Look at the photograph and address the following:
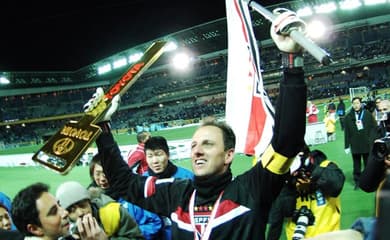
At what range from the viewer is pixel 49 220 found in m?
2.29

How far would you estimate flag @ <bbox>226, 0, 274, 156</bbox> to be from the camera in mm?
3463

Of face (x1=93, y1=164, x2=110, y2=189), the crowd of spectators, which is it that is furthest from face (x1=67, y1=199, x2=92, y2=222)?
the crowd of spectators

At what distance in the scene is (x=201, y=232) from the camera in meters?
2.02

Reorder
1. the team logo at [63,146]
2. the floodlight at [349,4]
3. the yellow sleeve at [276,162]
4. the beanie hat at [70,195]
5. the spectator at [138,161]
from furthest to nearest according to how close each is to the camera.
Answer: the floodlight at [349,4] < the spectator at [138,161] < the beanie hat at [70,195] < the team logo at [63,146] < the yellow sleeve at [276,162]

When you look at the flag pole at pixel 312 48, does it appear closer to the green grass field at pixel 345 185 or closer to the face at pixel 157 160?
the green grass field at pixel 345 185

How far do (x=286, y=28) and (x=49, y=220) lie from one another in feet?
5.38

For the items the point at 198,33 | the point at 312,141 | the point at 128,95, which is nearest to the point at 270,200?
the point at 312,141

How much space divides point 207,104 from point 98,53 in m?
14.5

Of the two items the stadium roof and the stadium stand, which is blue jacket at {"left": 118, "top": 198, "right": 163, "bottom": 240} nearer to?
the stadium roof

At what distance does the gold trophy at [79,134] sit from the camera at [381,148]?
1.67m

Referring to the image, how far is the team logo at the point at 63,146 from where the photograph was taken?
2205mm

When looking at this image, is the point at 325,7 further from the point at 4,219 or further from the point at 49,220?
the point at 49,220

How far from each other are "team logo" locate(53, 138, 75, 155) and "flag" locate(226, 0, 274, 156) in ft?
5.63

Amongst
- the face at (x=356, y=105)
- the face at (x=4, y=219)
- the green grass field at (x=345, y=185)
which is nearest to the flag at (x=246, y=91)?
the green grass field at (x=345, y=185)
